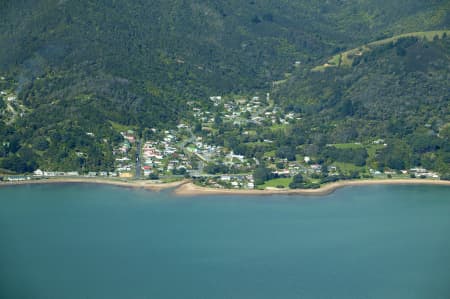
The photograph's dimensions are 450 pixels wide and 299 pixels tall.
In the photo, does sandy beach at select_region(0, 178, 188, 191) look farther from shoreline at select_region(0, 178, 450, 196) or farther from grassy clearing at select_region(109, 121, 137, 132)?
grassy clearing at select_region(109, 121, 137, 132)

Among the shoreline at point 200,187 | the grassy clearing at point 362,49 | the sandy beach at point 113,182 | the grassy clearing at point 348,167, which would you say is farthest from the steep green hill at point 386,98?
the sandy beach at point 113,182

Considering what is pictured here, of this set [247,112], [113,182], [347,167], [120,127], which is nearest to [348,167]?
[347,167]

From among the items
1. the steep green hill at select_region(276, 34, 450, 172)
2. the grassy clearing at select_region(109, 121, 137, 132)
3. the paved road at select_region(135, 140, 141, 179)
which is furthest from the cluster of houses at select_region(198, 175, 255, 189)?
the grassy clearing at select_region(109, 121, 137, 132)

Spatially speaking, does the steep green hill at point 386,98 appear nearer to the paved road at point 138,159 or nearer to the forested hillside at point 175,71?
the forested hillside at point 175,71

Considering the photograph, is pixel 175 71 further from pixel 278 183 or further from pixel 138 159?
pixel 278 183

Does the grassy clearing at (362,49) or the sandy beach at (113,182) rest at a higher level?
the grassy clearing at (362,49)

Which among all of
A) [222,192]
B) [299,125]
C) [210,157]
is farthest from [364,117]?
[222,192]

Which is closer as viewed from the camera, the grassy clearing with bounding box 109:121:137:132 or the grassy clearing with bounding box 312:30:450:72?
the grassy clearing with bounding box 109:121:137:132
